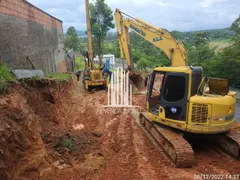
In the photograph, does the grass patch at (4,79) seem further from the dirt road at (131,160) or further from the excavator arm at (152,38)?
the excavator arm at (152,38)

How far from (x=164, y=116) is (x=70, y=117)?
16.5ft

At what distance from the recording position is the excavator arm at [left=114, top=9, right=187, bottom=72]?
9.73m

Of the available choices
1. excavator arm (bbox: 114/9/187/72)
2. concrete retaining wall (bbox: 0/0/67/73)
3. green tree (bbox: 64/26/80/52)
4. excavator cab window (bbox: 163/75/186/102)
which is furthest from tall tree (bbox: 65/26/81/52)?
excavator cab window (bbox: 163/75/186/102)

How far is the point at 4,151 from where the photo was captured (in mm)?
3941

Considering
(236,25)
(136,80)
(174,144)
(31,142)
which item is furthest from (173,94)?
(236,25)

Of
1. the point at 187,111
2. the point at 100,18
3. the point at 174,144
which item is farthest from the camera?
the point at 100,18

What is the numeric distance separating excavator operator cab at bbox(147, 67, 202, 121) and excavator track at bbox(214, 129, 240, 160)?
1300mm

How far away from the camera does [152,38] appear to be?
10.9 meters

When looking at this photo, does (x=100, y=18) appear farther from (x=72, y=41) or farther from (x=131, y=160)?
(x=131, y=160)

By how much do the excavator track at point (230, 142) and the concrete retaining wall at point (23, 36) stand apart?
8336 millimetres

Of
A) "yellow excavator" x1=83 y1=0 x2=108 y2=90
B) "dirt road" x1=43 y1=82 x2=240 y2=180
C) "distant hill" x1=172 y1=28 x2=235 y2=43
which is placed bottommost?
"dirt road" x1=43 y1=82 x2=240 y2=180

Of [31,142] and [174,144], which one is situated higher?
[31,142]

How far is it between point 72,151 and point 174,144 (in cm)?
259

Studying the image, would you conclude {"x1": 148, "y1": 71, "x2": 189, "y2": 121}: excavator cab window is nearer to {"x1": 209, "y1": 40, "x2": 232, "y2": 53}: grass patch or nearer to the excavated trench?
the excavated trench
